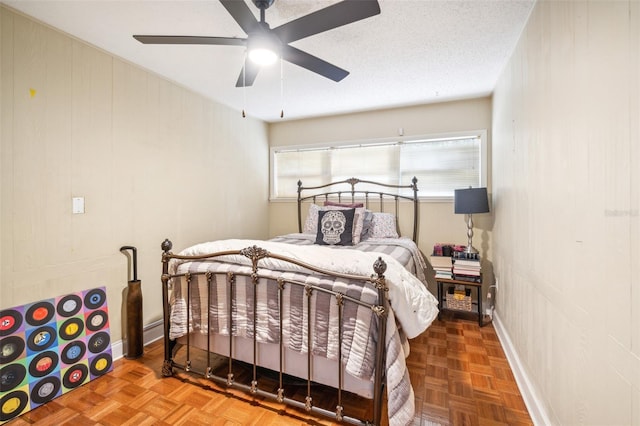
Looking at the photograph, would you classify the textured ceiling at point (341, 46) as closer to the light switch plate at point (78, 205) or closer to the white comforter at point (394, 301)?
the light switch plate at point (78, 205)

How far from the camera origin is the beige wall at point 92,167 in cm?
183

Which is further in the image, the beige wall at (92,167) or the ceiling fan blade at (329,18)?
the beige wall at (92,167)

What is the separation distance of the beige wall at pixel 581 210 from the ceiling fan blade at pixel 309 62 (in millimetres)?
1172

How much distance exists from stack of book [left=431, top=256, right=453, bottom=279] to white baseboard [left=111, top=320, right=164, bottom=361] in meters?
2.82

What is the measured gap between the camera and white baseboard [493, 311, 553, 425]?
1.55m

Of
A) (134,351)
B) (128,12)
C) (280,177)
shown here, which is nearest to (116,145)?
(128,12)

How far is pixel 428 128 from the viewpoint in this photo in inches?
139

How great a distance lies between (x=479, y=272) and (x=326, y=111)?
263 cm

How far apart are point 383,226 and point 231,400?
2287 mm

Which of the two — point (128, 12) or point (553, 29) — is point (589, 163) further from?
point (128, 12)

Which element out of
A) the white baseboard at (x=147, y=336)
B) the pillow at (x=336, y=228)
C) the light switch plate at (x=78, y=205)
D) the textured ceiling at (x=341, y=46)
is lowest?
the white baseboard at (x=147, y=336)

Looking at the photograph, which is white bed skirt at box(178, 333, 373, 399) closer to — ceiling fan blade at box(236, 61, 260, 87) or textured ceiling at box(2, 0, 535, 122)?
ceiling fan blade at box(236, 61, 260, 87)

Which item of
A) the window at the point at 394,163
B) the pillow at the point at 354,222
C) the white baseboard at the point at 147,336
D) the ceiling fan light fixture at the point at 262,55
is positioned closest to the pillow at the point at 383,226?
the pillow at the point at 354,222

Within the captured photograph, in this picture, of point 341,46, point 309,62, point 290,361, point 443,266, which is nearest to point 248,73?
point 309,62
